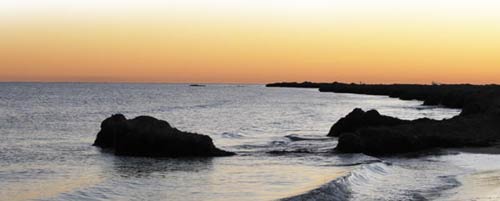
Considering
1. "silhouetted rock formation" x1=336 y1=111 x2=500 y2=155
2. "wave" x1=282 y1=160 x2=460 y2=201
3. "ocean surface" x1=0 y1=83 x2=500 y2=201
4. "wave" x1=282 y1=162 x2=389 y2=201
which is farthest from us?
"silhouetted rock formation" x1=336 y1=111 x2=500 y2=155

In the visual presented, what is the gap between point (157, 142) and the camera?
1077 inches

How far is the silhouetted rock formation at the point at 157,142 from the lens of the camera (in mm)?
27141

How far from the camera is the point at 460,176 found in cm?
2117

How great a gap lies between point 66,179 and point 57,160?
5353mm

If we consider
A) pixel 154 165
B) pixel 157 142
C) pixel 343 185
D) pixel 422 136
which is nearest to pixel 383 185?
pixel 343 185

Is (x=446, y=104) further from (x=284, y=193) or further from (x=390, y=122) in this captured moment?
(x=284, y=193)

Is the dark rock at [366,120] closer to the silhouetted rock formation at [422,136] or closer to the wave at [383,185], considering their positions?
the silhouetted rock formation at [422,136]

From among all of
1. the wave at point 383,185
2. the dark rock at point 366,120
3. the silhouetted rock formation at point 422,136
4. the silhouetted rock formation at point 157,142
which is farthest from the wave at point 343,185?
the dark rock at point 366,120

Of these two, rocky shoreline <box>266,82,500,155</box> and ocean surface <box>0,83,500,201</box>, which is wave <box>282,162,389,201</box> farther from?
rocky shoreline <box>266,82,500,155</box>

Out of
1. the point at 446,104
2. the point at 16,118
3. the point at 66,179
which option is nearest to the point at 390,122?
the point at 66,179

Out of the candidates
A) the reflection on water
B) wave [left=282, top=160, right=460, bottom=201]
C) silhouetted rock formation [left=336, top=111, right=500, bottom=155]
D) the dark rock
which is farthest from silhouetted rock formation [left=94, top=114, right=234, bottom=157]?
the dark rock

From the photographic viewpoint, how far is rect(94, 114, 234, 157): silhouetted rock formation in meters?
27.1

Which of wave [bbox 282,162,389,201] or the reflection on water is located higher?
wave [bbox 282,162,389,201]

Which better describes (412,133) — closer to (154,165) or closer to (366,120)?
(366,120)
